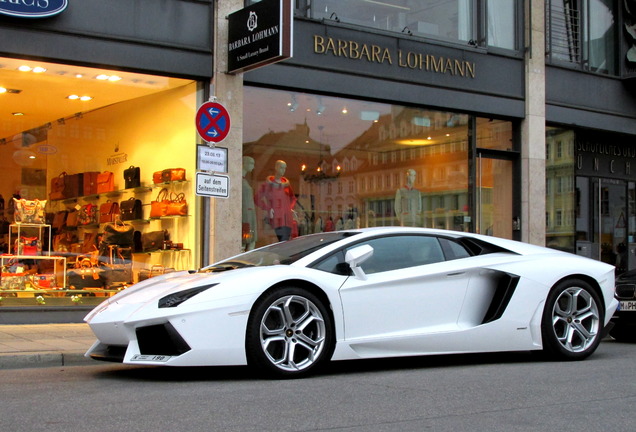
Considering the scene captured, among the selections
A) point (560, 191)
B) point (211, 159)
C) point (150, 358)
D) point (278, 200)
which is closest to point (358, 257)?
point (150, 358)

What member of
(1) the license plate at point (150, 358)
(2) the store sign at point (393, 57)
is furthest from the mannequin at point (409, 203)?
(1) the license plate at point (150, 358)

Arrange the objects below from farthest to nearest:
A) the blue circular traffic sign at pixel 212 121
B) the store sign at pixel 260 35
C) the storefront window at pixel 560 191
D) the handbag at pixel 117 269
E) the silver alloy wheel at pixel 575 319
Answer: the storefront window at pixel 560 191, the handbag at pixel 117 269, the store sign at pixel 260 35, the blue circular traffic sign at pixel 212 121, the silver alloy wheel at pixel 575 319

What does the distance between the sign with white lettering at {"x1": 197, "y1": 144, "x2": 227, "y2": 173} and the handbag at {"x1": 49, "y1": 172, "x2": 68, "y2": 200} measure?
3.52 meters

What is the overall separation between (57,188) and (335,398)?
8051mm

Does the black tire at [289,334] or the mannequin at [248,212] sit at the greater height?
the mannequin at [248,212]

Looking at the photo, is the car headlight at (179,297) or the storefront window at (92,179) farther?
the storefront window at (92,179)

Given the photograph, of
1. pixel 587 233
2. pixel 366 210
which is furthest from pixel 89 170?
pixel 587 233

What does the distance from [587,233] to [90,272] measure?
11.0m

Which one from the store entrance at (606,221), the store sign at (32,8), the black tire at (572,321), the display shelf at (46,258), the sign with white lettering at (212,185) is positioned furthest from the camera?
the store entrance at (606,221)

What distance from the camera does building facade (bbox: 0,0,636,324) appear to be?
11922mm

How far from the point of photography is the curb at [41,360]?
7.41 m

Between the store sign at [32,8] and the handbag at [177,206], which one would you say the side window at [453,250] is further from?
the store sign at [32,8]

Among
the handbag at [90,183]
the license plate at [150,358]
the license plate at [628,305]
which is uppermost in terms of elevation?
the handbag at [90,183]

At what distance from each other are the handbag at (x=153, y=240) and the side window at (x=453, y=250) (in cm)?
601
